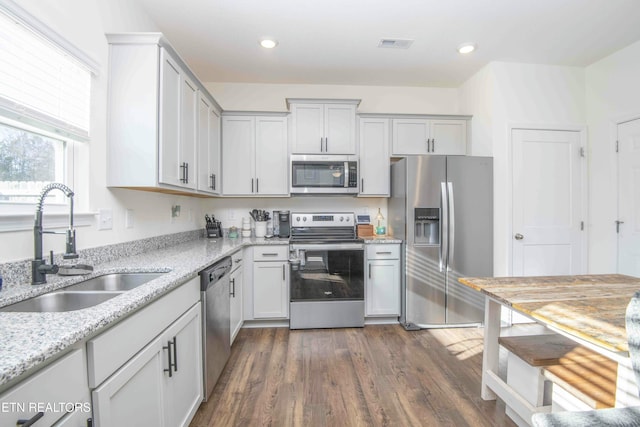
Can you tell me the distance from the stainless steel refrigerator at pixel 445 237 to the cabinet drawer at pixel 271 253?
4.02 feet

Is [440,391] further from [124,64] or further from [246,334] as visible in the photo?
[124,64]

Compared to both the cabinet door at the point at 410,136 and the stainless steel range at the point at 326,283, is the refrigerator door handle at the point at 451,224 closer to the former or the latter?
the cabinet door at the point at 410,136

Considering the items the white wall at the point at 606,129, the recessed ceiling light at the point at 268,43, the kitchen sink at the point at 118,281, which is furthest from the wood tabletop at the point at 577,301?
the recessed ceiling light at the point at 268,43

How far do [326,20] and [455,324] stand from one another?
304cm

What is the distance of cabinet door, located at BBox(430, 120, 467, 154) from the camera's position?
335 centimetres

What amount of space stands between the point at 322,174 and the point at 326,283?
3.78 ft

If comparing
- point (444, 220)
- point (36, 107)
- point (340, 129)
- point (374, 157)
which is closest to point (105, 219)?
point (36, 107)

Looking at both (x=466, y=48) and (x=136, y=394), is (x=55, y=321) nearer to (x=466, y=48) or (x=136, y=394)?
(x=136, y=394)

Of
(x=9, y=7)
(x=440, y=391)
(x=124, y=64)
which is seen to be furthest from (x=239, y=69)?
(x=440, y=391)

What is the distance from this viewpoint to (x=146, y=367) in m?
1.15

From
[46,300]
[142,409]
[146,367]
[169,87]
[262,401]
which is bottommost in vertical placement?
[262,401]

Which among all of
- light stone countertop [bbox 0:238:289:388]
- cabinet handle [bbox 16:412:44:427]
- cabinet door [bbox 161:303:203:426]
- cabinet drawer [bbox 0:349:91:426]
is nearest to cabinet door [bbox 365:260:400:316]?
cabinet door [bbox 161:303:203:426]

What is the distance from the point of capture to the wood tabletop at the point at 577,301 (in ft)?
3.43

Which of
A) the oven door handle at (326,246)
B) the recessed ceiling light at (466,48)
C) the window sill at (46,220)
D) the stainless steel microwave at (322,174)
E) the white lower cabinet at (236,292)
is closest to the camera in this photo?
the window sill at (46,220)
